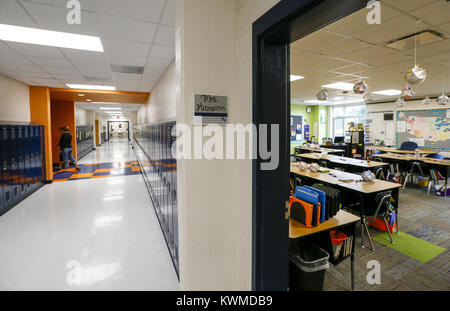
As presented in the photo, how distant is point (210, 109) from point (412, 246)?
3.47 metres

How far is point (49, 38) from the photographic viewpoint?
119 inches

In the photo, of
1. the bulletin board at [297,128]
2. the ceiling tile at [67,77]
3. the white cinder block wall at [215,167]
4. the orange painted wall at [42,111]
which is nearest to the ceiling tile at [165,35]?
the white cinder block wall at [215,167]

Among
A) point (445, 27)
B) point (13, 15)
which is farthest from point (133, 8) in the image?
point (445, 27)

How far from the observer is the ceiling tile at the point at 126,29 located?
8.39 feet

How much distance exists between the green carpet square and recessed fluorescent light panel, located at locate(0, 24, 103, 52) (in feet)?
16.5

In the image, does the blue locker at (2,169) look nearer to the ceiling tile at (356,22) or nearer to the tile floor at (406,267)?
the tile floor at (406,267)

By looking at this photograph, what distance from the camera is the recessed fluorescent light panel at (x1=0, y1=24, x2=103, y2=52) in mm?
2783

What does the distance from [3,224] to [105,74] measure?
345cm

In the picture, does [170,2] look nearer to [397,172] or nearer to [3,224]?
[3,224]

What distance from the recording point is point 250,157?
156 cm

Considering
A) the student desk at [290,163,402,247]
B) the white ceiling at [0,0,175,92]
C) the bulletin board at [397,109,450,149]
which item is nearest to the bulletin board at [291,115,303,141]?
the bulletin board at [397,109,450,149]

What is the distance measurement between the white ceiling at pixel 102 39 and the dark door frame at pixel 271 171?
1.37 m

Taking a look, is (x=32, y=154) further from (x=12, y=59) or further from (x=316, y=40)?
(x=316, y=40)
